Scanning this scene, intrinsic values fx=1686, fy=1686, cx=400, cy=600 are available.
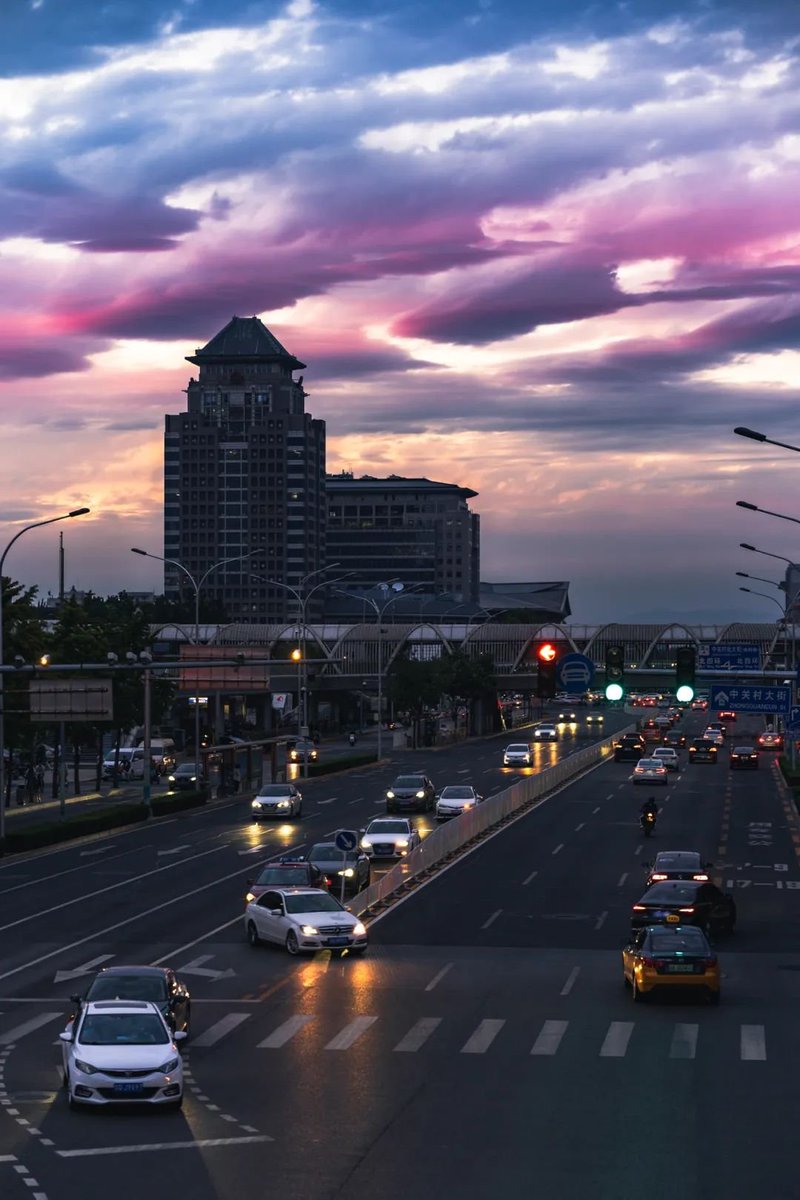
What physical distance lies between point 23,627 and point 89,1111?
52.8m

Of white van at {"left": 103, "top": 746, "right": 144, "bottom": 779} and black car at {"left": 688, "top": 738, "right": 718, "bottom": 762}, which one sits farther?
black car at {"left": 688, "top": 738, "right": 718, "bottom": 762}

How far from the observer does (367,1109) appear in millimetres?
21766

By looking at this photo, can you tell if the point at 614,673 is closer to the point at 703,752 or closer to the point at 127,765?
the point at 703,752

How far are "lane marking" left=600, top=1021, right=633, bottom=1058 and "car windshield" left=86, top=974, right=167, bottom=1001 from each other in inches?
270

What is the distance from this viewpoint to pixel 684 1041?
26.7m

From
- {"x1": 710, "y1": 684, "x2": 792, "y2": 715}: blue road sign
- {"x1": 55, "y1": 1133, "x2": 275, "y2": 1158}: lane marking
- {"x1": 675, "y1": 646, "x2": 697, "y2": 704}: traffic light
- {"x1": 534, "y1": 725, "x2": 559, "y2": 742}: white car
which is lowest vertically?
{"x1": 55, "y1": 1133, "x2": 275, "y2": 1158}: lane marking

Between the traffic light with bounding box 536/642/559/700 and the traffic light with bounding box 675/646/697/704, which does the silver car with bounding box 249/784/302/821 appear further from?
the traffic light with bounding box 536/642/559/700

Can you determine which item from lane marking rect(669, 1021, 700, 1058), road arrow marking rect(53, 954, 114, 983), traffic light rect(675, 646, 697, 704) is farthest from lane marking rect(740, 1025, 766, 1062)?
traffic light rect(675, 646, 697, 704)

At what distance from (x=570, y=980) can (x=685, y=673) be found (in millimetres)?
11503

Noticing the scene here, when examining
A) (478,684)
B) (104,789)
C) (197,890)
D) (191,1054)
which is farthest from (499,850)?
(478,684)

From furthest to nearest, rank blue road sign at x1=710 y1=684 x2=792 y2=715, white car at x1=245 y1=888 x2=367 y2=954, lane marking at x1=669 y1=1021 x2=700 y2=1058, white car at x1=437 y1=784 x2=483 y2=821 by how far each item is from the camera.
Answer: white car at x1=437 y1=784 x2=483 y2=821, blue road sign at x1=710 y1=684 x2=792 y2=715, white car at x1=245 y1=888 x2=367 y2=954, lane marking at x1=669 y1=1021 x2=700 y2=1058

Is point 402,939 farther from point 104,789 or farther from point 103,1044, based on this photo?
point 104,789

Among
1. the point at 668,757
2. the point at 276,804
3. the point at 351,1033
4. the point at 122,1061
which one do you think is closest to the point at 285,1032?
the point at 351,1033

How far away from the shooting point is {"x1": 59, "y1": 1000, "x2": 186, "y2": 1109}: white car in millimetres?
21828
